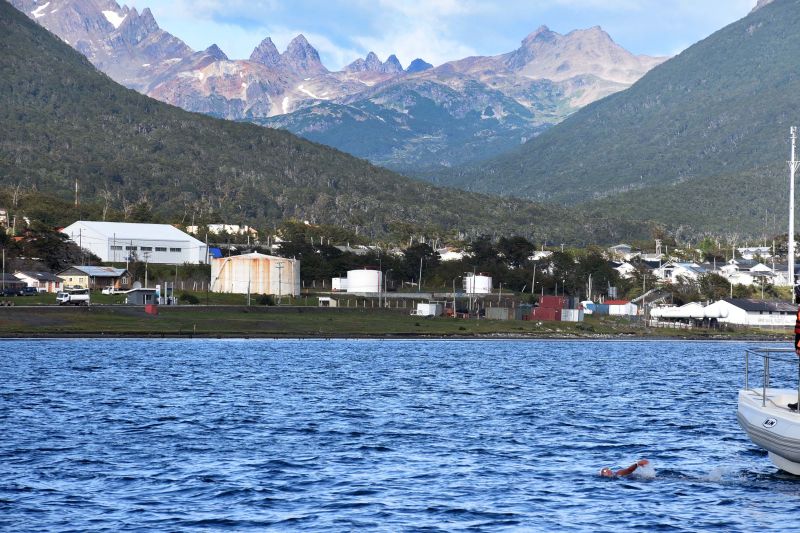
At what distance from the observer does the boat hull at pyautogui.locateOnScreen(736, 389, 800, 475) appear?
3956cm

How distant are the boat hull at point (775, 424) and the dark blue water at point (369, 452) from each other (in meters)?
1.09

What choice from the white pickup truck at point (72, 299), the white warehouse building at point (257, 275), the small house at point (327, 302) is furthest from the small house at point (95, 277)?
the small house at point (327, 302)

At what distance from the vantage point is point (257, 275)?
180 metres

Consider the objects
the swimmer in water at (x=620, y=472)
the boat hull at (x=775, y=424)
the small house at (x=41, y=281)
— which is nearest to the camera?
the boat hull at (x=775, y=424)

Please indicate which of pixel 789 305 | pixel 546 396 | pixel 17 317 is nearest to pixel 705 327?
pixel 789 305

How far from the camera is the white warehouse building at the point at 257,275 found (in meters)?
180

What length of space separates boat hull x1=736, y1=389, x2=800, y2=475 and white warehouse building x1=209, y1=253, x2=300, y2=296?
452 ft

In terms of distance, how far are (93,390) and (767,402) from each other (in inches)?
1774

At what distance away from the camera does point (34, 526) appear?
34594 millimetres

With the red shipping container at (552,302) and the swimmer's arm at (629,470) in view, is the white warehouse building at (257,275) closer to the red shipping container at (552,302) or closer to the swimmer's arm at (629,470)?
the red shipping container at (552,302)

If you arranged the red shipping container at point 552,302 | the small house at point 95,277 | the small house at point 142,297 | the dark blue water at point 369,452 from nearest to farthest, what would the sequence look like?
1. the dark blue water at point 369,452
2. the small house at point 142,297
3. the small house at point 95,277
4. the red shipping container at point 552,302

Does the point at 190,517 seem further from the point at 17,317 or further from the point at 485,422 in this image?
the point at 17,317

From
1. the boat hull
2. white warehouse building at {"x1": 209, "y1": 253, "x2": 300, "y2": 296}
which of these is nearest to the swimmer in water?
the boat hull

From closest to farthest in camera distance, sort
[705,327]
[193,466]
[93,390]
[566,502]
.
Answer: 1. [566,502]
2. [193,466]
3. [93,390]
4. [705,327]
